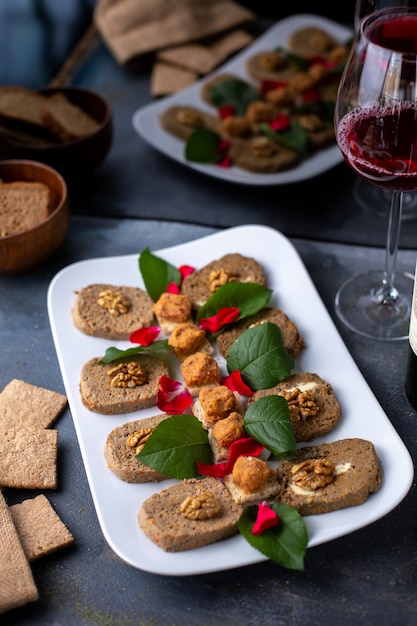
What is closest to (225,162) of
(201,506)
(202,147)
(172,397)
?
(202,147)

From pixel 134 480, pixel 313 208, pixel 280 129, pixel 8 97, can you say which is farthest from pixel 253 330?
pixel 8 97

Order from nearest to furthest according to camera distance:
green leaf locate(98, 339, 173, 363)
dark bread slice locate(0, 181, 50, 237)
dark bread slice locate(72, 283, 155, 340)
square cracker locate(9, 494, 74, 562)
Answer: square cracker locate(9, 494, 74, 562), green leaf locate(98, 339, 173, 363), dark bread slice locate(72, 283, 155, 340), dark bread slice locate(0, 181, 50, 237)

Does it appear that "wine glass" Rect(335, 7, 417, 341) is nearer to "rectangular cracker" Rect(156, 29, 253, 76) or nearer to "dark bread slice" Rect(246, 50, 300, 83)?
"dark bread slice" Rect(246, 50, 300, 83)

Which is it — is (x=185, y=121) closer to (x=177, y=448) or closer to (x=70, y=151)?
(x=70, y=151)

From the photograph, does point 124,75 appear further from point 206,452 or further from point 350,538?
point 350,538

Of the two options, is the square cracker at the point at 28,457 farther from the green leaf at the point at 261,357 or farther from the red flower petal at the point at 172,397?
the green leaf at the point at 261,357

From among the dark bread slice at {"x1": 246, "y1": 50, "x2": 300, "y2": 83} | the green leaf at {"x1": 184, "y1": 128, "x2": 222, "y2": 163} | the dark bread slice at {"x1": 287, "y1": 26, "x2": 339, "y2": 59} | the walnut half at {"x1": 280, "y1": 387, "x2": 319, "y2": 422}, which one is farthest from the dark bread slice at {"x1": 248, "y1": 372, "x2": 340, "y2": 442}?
the dark bread slice at {"x1": 287, "y1": 26, "x2": 339, "y2": 59}
